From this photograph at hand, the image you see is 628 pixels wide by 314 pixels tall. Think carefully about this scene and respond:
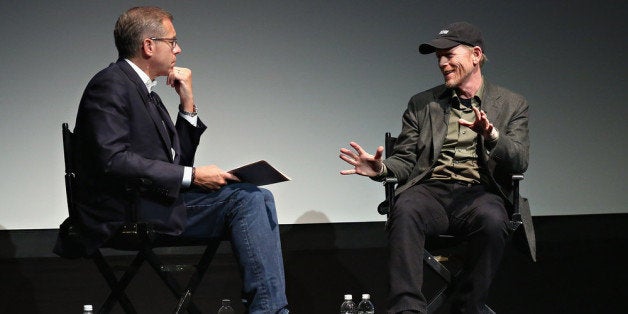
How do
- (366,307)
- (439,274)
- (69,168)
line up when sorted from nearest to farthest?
(69,168)
(439,274)
(366,307)

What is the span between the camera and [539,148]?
5371 millimetres

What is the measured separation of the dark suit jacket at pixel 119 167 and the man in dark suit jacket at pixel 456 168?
0.74 m

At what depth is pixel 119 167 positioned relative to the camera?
3.23 m

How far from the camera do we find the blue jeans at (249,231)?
321 cm

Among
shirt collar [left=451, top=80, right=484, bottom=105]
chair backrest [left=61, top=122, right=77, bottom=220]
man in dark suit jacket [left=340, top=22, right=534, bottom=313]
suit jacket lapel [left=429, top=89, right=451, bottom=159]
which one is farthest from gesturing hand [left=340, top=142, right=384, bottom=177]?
chair backrest [left=61, top=122, right=77, bottom=220]

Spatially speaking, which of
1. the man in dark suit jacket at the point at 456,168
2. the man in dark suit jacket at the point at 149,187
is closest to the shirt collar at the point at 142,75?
the man in dark suit jacket at the point at 149,187

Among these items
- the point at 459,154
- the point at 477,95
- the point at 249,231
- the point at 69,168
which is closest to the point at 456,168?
the point at 459,154

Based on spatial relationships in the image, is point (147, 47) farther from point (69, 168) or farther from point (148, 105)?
point (69, 168)

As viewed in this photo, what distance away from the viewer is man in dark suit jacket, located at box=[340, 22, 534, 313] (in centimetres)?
354

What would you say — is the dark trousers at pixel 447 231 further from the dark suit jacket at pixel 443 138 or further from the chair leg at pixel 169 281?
the chair leg at pixel 169 281

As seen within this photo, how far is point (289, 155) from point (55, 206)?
130 centimetres

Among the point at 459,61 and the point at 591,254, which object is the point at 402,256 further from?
the point at 591,254

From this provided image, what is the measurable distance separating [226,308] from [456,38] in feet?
5.61

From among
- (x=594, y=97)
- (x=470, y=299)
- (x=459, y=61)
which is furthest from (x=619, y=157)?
(x=470, y=299)
